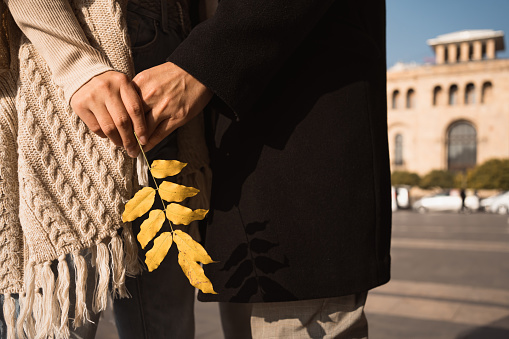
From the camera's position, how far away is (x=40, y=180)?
80cm

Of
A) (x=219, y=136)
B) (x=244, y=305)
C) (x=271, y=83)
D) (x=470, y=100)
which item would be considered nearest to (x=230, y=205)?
(x=219, y=136)

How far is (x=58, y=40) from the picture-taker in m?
0.78

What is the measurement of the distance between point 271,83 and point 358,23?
0.22 m

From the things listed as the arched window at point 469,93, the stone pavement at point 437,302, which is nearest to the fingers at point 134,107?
the stone pavement at point 437,302

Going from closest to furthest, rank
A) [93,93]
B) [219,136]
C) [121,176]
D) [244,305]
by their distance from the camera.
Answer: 1. [93,93]
2. [121,176]
3. [219,136]
4. [244,305]

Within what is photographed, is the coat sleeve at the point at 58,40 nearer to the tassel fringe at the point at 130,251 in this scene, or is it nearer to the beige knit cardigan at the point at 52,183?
the beige knit cardigan at the point at 52,183

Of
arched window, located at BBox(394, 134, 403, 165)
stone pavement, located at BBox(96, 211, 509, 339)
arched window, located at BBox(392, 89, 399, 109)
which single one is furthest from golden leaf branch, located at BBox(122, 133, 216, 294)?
arched window, located at BBox(392, 89, 399, 109)

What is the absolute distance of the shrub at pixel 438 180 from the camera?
32.9 m

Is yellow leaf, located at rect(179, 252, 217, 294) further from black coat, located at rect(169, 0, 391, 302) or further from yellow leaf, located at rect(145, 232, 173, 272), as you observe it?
black coat, located at rect(169, 0, 391, 302)

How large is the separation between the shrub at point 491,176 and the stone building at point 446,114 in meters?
7.14

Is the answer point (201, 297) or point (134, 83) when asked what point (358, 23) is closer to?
point (134, 83)

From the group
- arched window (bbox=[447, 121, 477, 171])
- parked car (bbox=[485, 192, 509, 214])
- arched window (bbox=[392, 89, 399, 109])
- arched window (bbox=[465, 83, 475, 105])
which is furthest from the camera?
arched window (bbox=[392, 89, 399, 109])

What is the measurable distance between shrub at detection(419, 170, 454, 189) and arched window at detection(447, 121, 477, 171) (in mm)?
7414

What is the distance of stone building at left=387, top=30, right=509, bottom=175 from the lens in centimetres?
3775
